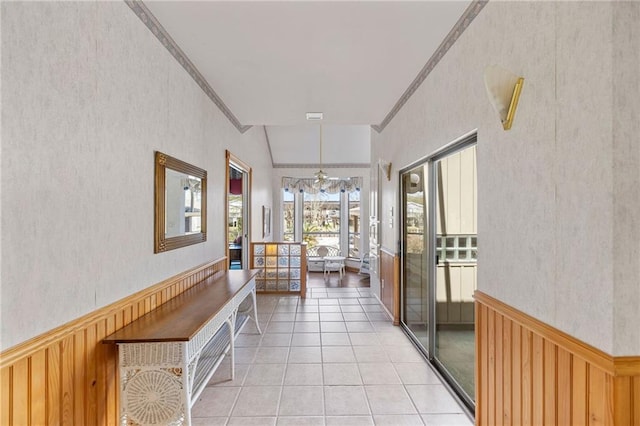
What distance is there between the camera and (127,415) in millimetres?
1804

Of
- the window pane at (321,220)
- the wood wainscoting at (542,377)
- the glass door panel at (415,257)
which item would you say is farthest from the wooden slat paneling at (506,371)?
the window pane at (321,220)

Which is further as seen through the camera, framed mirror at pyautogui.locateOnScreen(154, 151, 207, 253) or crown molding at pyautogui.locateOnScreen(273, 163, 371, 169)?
crown molding at pyautogui.locateOnScreen(273, 163, 371, 169)

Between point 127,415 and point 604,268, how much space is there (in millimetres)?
2425

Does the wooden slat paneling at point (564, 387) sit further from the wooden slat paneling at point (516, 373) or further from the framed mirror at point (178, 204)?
the framed mirror at point (178, 204)

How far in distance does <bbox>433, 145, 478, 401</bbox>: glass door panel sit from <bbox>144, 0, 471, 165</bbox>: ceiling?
103 centimetres

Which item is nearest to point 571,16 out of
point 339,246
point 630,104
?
point 630,104

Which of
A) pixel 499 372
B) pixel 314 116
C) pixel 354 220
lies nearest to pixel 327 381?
pixel 499 372

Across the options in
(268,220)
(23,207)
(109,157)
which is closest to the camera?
(23,207)

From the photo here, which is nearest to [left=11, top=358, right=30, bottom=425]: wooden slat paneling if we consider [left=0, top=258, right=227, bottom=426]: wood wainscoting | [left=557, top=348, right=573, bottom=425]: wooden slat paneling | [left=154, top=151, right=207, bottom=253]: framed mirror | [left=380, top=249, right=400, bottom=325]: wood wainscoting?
[left=0, top=258, right=227, bottom=426]: wood wainscoting

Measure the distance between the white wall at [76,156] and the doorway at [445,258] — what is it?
230 centimetres

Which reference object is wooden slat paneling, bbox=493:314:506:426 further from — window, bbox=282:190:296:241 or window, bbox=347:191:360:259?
window, bbox=282:190:296:241

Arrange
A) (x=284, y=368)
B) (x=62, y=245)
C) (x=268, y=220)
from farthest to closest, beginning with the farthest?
(x=268, y=220), (x=284, y=368), (x=62, y=245)

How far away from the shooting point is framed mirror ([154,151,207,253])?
7.57 ft

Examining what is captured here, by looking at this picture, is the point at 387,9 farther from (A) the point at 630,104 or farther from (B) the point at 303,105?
(B) the point at 303,105
